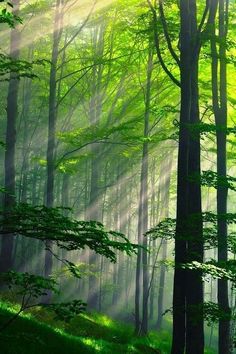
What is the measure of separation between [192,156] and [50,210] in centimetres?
612

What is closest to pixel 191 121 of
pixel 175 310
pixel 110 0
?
pixel 175 310

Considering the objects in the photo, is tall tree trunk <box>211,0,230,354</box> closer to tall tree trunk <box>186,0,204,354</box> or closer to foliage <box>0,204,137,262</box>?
tall tree trunk <box>186,0,204,354</box>

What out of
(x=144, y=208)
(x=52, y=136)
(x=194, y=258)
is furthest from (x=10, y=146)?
(x=194, y=258)

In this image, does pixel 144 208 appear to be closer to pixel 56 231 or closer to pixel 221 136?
pixel 221 136

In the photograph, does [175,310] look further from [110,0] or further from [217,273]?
[110,0]

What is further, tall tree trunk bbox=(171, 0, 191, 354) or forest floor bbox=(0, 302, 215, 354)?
tall tree trunk bbox=(171, 0, 191, 354)

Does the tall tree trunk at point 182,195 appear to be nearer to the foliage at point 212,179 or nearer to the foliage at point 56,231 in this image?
the foliage at point 212,179

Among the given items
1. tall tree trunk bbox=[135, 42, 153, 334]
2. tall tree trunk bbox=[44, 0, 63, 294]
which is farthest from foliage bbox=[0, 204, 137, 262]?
tall tree trunk bbox=[135, 42, 153, 334]

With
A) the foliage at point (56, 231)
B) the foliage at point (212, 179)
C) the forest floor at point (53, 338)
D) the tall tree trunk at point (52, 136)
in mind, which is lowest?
the forest floor at point (53, 338)

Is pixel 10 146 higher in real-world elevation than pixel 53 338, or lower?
higher

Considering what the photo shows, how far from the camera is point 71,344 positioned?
318 inches

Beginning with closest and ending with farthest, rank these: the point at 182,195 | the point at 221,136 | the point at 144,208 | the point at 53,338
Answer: the point at 53,338
the point at 182,195
the point at 221,136
the point at 144,208

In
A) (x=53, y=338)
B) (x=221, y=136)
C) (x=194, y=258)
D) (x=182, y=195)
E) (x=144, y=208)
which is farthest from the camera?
(x=144, y=208)

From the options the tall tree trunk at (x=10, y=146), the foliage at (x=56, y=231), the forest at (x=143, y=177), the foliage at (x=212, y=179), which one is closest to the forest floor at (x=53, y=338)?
the forest at (x=143, y=177)
